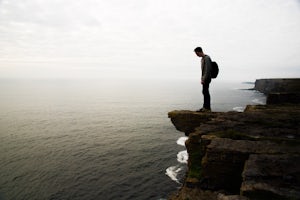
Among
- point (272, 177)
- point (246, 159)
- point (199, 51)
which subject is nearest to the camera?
point (272, 177)

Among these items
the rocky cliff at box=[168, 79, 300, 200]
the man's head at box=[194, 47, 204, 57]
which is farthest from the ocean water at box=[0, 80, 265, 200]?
the man's head at box=[194, 47, 204, 57]

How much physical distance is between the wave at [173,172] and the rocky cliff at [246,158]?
2343cm

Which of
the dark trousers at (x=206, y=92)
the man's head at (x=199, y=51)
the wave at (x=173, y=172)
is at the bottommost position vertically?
the wave at (x=173, y=172)

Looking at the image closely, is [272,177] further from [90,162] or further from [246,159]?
[90,162]

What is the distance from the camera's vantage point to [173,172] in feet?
124

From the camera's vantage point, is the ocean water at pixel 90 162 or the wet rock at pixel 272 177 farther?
the ocean water at pixel 90 162

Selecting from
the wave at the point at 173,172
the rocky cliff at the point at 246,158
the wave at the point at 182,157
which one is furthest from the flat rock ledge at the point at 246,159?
the wave at the point at 182,157

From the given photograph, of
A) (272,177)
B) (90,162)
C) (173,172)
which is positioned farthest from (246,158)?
(90,162)

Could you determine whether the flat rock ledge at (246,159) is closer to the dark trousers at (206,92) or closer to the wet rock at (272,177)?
the wet rock at (272,177)

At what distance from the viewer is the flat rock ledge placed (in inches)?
261

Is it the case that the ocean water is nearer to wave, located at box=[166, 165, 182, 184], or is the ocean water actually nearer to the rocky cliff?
wave, located at box=[166, 165, 182, 184]

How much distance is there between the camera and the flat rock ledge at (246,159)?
261 inches

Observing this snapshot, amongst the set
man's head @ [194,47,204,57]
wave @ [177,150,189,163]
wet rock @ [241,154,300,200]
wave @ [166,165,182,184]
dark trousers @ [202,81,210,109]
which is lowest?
wave @ [166,165,182,184]

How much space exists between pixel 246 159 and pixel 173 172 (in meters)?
30.3
